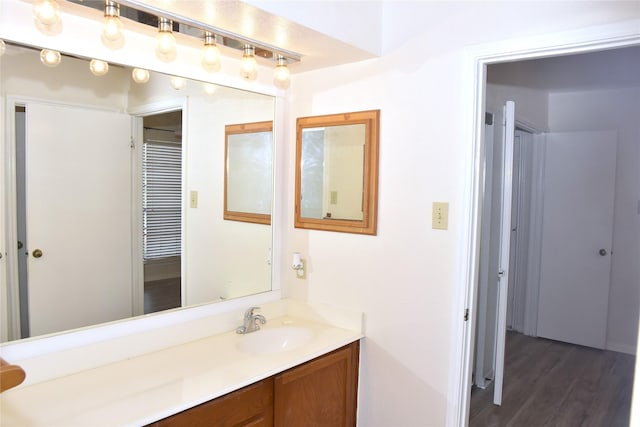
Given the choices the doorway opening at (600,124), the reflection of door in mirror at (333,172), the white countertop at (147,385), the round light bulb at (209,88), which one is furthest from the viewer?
the doorway opening at (600,124)

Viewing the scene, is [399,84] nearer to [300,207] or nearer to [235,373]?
[300,207]

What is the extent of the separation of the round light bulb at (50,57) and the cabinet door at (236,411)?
1.32 m

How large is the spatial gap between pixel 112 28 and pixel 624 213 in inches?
171

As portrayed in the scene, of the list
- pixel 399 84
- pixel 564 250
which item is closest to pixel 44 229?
pixel 399 84

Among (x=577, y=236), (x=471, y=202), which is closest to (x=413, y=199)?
(x=471, y=202)

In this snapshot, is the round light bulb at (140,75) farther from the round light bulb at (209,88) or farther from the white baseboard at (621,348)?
the white baseboard at (621,348)

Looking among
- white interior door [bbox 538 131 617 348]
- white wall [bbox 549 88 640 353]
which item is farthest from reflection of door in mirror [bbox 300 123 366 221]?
white wall [bbox 549 88 640 353]

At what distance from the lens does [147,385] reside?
1.61 metres

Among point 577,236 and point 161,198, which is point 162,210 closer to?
point 161,198

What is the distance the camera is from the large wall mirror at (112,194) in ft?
5.30

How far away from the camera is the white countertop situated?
1.39 metres

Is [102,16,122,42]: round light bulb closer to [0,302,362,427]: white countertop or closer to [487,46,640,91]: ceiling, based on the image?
[0,302,362,427]: white countertop

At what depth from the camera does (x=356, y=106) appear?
225 centimetres

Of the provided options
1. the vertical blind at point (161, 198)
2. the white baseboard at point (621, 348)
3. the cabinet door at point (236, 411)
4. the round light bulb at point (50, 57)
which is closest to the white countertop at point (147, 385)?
the cabinet door at point (236, 411)
